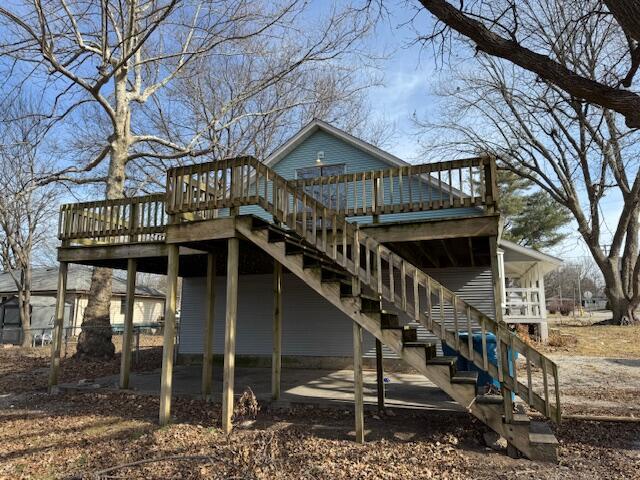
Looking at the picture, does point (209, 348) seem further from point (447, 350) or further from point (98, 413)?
point (447, 350)

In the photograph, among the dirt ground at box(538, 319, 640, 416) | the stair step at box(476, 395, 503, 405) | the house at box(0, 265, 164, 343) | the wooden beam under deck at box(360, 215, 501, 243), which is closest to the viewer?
the stair step at box(476, 395, 503, 405)

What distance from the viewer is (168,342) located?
267 inches

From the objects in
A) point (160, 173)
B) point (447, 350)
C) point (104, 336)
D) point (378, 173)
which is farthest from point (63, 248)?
point (160, 173)

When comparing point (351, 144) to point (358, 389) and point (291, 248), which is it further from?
point (358, 389)

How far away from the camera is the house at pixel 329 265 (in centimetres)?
530

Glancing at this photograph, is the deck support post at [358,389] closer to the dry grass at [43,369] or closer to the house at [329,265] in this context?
the house at [329,265]

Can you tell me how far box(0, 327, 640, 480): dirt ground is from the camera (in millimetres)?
4438

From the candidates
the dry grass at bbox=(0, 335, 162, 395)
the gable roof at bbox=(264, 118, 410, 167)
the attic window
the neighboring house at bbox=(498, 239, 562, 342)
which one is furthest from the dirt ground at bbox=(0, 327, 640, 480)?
the attic window

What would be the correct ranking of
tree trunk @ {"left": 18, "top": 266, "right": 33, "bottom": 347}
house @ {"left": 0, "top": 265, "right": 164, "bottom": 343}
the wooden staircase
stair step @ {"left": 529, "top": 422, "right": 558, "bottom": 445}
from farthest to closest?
house @ {"left": 0, "top": 265, "right": 164, "bottom": 343} → tree trunk @ {"left": 18, "top": 266, "right": 33, "bottom": 347} → the wooden staircase → stair step @ {"left": 529, "top": 422, "right": 558, "bottom": 445}

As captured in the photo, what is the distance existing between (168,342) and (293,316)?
5671mm

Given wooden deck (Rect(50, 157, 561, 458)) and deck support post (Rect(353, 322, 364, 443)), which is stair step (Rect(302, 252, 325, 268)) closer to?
wooden deck (Rect(50, 157, 561, 458))

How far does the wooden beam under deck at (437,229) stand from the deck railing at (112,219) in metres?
4.10

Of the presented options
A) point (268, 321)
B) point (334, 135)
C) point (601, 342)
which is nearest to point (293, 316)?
point (268, 321)

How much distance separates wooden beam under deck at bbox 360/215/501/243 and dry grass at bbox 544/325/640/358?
10.6 m
